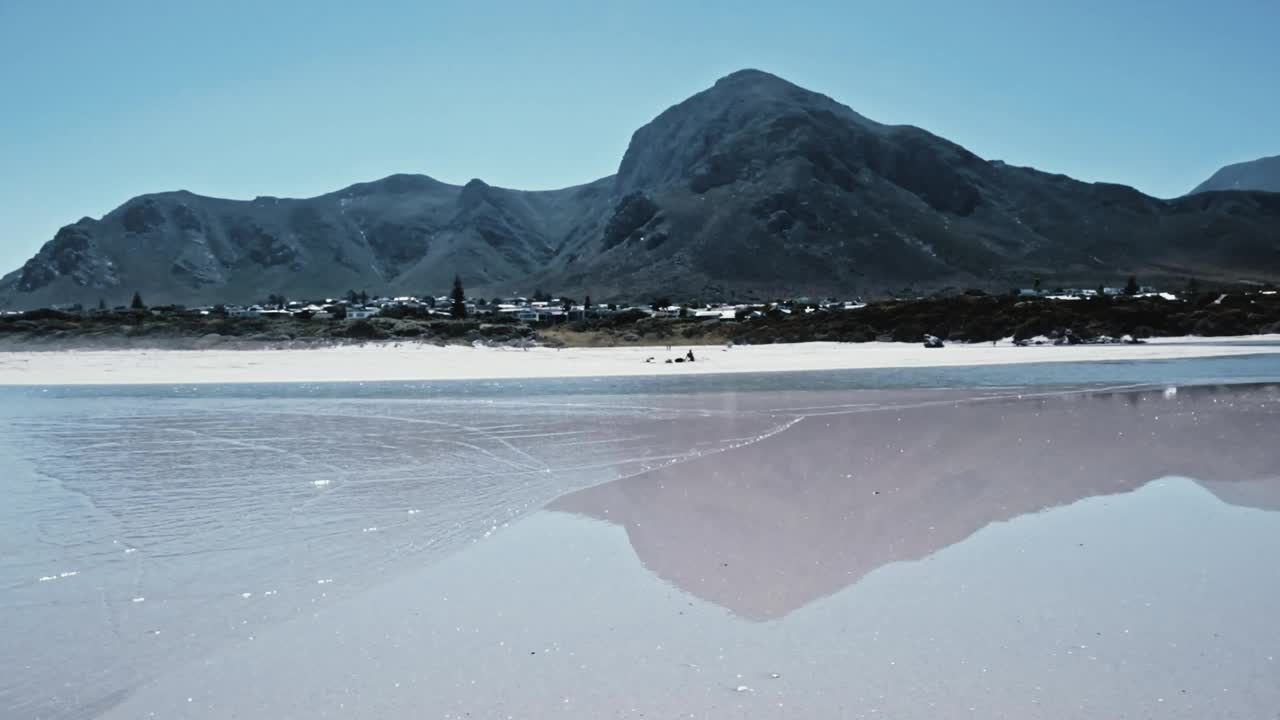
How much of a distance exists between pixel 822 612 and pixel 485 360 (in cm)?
3951

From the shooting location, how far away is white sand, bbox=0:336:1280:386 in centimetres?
3688

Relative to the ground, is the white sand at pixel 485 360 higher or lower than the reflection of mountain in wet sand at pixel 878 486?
higher

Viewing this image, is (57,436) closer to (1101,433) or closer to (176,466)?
(176,466)

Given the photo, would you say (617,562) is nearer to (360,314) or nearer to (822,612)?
→ (822,612)

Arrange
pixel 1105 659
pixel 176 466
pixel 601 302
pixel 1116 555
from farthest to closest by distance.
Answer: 1. pixel 601 302
2. pixel 176 466
3. pixel 1116 555
4. pixel 1105 659

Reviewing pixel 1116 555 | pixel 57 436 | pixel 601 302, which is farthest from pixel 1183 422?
pixel 601 302

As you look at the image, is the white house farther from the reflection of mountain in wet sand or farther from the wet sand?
the wet sand

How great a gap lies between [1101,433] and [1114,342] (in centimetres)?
3930

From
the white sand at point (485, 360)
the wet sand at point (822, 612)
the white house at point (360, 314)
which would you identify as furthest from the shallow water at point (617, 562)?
the white house at point (360, 314)

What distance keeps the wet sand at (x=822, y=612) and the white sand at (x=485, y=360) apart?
84.2 feet

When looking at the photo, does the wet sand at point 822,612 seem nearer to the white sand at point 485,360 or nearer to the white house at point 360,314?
the white sand at point 485,360

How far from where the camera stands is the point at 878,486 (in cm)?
1161

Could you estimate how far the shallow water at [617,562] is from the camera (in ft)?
18.1

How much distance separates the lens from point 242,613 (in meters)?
6.98
